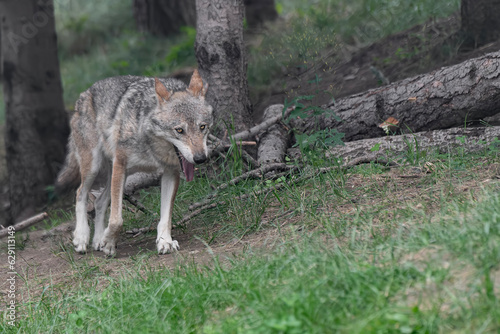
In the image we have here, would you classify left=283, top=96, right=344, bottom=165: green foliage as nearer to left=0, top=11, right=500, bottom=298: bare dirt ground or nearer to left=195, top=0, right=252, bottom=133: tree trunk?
left=0, top=11, right=500, bottom=298: bare dirt ground

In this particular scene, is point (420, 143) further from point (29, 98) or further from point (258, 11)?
point (258, 11)

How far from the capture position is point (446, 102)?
19.3 ft

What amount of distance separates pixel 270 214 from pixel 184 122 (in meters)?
1.19

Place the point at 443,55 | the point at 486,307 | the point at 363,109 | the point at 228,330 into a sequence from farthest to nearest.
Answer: the point at 443,55 < the point at 363,109 < the point at 228,330 < the point at 486,307

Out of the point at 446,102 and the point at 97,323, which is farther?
the point at 446,102

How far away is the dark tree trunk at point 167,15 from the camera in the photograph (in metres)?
13.1

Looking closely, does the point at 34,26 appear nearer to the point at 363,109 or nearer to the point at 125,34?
the point at 363,109

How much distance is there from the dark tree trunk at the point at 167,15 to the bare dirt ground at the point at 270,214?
5.63 metres

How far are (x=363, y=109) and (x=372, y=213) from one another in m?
2.29

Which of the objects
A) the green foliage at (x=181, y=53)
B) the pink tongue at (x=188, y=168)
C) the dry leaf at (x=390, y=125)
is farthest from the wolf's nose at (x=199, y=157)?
the green foliage at (x=181, y=53)

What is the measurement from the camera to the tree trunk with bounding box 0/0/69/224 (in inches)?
332

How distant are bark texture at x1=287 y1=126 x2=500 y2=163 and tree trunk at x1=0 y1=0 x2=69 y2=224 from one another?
190 inches

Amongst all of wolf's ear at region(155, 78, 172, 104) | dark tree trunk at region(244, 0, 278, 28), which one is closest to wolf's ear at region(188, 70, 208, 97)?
wolf's ear at region(155, 78, 172, 104)

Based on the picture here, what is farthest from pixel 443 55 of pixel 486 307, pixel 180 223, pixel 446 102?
pixel 486 307
